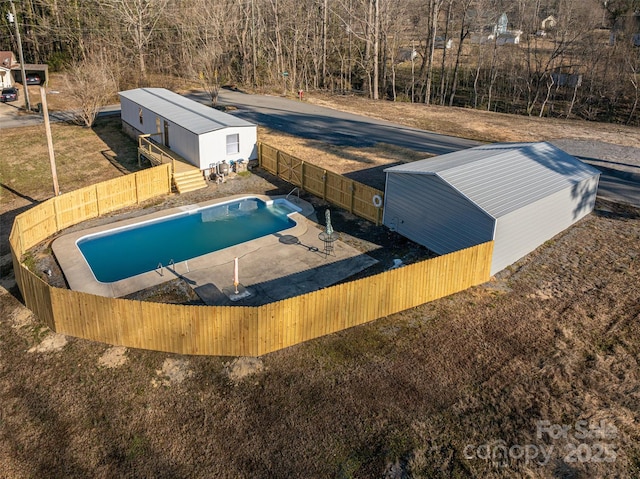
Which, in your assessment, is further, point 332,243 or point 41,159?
point 41,159

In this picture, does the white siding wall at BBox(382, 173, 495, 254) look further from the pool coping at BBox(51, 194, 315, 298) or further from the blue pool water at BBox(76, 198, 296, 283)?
the blue pool water at BBox(76, 198, 296, 283)

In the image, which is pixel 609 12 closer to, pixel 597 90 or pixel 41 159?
pixel 597 90

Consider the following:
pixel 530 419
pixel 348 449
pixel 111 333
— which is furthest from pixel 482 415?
pixel 111 333

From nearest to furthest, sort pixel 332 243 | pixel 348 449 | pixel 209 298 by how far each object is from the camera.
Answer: pixel 348 449
pixel 209 298
pixel 332 243

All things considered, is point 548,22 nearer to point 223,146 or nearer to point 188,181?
point 223,146

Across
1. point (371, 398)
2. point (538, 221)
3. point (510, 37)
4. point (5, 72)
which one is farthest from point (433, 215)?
point (510, 37)
